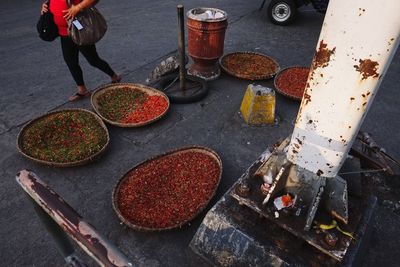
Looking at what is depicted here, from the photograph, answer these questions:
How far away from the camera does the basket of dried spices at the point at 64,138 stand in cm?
357

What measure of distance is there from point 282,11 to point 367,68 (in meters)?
6.51

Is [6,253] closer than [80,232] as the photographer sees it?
No

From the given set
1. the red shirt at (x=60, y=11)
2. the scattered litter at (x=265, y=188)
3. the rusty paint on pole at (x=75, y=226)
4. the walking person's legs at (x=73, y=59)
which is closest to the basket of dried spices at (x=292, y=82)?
the scattered litter at (x=265, y=188)

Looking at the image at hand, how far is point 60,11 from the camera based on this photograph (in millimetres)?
3857

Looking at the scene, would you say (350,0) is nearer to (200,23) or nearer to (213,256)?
(213,256)

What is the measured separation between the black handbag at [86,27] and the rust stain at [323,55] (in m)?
3.09

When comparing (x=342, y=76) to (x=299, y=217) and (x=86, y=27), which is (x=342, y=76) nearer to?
(x=299, y=217)

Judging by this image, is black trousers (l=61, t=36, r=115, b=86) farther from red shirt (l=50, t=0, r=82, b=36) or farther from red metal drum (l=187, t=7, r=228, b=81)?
red metal drum (l=187, t=7, r=228, b=81)

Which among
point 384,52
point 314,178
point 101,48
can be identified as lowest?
point 101,48

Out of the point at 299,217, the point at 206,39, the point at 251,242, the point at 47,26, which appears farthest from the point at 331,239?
the point at 47,26

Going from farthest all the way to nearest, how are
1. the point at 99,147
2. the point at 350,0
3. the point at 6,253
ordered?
the point at 99,147 < the point at 6,253 < the point at 350,0

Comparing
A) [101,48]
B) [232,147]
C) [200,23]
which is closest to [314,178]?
[232,147]

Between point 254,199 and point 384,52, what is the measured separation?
134 cm

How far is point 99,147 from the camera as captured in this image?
12.2 ft
